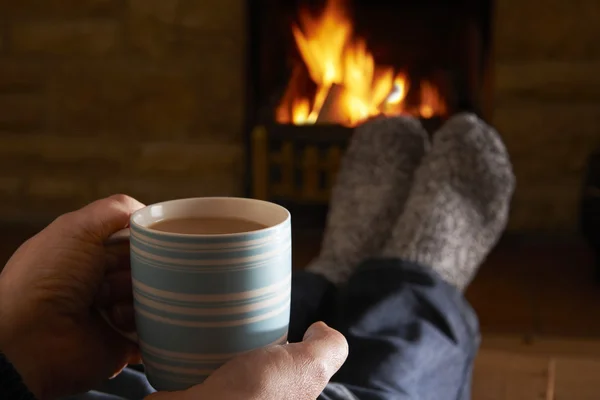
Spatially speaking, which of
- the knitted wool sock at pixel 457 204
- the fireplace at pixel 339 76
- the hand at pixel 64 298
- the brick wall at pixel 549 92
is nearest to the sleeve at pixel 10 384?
the hand at pixel 64 298

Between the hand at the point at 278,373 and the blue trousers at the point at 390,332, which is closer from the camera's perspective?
the hand at the point at 278,373

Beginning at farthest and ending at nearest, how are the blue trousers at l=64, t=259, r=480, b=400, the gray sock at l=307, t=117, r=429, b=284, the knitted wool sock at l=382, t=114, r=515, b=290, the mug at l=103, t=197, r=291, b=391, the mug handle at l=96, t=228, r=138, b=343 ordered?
the gray sock at l=307, t=117, r=429, b=284 < the knitted wool sock at l=382, t=114, r=515, b=290 < the blue trousers at l=64, t=259, r=480, b=400 < the mug handle at l=96, t=228, r=138, b=343 < the mug at l=103, t=197, r=291, b=391

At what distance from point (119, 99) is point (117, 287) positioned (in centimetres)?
127

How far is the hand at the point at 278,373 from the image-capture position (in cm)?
49

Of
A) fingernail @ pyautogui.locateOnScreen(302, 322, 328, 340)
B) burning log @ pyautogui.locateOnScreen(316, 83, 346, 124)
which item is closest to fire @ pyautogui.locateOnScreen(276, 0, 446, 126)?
burning log @ pyautogui.locateOnScreen(316, 83, 346, 124)

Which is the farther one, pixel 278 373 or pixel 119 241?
pixel 119 241

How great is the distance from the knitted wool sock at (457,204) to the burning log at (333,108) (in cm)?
49

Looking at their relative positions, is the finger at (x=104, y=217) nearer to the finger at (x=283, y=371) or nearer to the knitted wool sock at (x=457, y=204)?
the finger at (x=283, y=371)

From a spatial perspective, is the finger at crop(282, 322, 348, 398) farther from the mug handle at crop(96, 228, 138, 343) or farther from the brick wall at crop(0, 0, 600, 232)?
the brick wall at crop(0, 0, 600, 232)

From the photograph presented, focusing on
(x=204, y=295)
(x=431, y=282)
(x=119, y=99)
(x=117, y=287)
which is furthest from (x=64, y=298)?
(x=119, y=99)

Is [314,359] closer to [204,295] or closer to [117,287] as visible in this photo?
[204,295]

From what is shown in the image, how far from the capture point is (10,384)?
0.57 m

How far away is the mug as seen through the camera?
477 mm

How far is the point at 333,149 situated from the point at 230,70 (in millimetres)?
328
